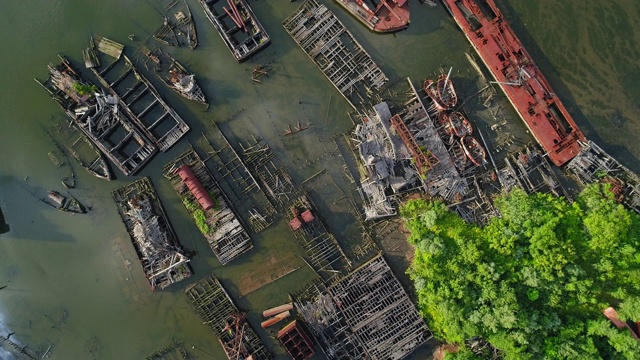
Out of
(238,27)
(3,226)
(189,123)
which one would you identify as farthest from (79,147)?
(238,27)

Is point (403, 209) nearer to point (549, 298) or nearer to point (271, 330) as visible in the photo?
point (549, 298)

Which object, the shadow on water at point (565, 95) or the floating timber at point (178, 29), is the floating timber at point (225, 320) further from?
the shadow on water at point (565, 95)

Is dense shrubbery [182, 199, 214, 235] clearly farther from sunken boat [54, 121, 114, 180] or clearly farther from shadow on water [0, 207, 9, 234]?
shadow on water [0, 207, 9, 234]

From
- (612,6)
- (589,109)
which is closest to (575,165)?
(589,109)

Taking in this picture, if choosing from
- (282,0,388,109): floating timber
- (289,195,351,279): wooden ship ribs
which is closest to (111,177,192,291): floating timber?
(289,195,351,279): wooden ship ribs

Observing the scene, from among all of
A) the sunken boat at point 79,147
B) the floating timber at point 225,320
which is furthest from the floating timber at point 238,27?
the floating timber at point 225,320

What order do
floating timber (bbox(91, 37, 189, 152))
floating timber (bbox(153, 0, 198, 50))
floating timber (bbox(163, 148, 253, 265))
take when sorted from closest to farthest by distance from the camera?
floating timber (bbox(163, 148, 253, 265)) → floating timber (bbox(91, 37, 189, 152)) → floating timber (bbox(153, 0, 198, 50))

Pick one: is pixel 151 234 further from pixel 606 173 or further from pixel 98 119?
pixel 606 173
